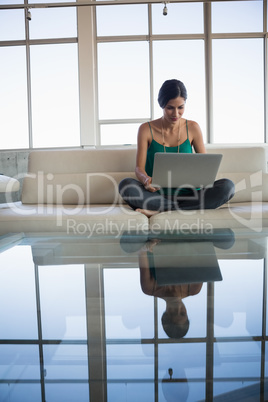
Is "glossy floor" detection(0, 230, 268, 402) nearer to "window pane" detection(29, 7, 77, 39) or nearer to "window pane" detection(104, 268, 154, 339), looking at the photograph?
"window pane" detection(104, 268, 154, 339)

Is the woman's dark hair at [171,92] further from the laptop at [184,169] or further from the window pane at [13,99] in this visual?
the window pane at [13,99]

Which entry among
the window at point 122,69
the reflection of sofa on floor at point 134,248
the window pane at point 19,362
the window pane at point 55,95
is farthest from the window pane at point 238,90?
the window pane at point 19,362

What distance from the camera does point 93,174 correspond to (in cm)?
272

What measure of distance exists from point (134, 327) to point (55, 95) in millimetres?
5830

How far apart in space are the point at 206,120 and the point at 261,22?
166cm

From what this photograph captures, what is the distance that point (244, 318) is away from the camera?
56cm

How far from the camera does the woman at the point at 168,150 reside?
2.17 meters

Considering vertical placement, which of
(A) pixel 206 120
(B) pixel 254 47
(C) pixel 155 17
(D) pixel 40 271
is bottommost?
(D) pixel 40 271

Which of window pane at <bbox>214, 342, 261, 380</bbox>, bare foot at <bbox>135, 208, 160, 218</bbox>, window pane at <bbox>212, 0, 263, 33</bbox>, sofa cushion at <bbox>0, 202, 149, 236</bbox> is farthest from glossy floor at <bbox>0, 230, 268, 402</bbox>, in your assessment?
window pane at <bbox>212, 0, 263, 33</bbox>

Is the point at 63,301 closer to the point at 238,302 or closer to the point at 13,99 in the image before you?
the point at 238,302

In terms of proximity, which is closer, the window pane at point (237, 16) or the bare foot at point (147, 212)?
the bare foot at point (147, 212)

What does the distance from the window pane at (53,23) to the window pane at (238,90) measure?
220 cm

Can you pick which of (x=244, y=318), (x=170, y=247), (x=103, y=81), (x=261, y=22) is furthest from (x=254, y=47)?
(x=244, y=318)

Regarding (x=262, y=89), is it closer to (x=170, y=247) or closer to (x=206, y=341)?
(x=170, y=247)
